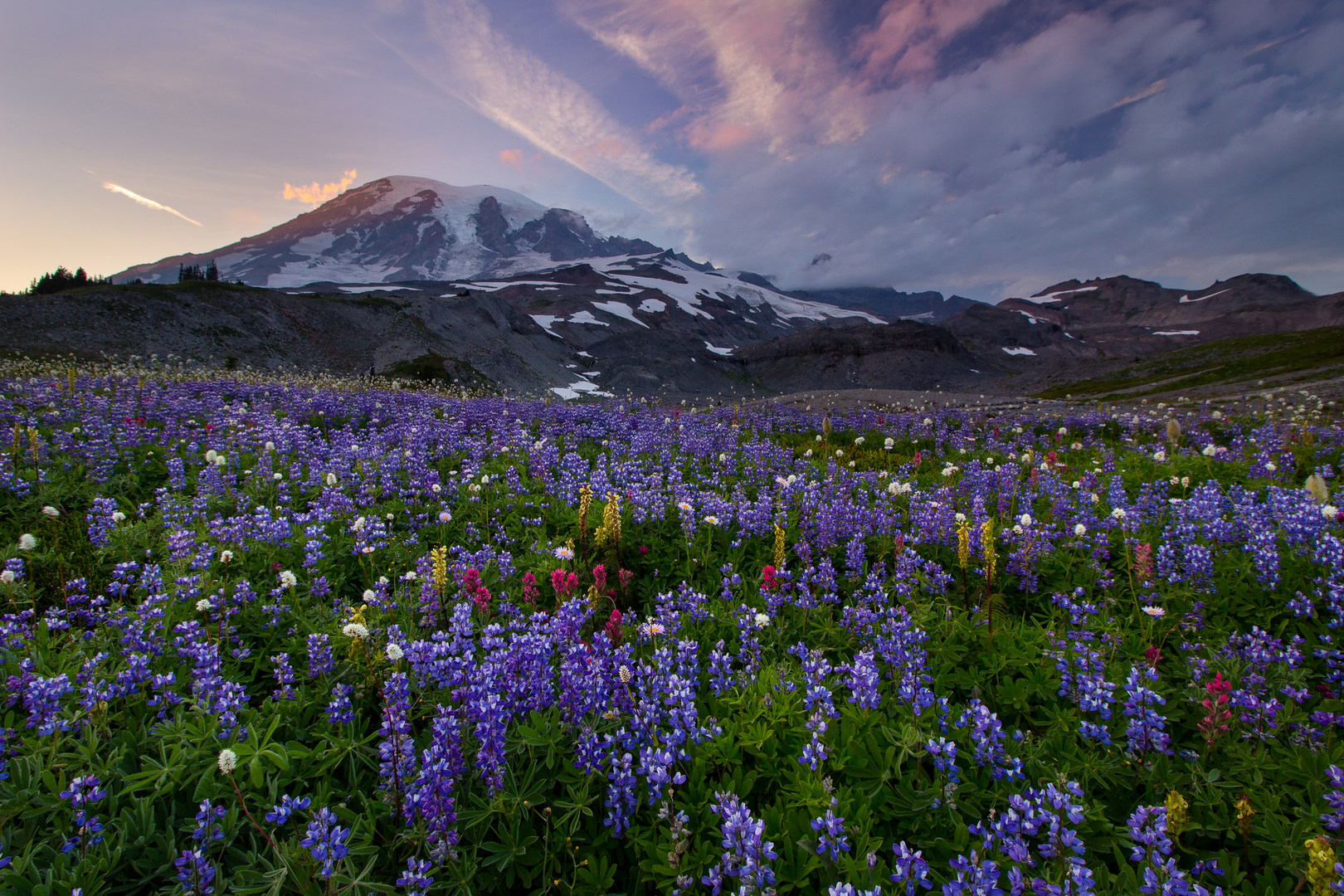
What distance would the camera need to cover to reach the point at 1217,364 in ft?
240

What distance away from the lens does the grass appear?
169 ft

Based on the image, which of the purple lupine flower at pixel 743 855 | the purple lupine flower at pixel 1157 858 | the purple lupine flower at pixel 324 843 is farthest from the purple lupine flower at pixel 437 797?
the purple lupine flower at pixel 1157 858

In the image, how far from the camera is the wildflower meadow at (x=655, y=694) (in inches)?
95.9

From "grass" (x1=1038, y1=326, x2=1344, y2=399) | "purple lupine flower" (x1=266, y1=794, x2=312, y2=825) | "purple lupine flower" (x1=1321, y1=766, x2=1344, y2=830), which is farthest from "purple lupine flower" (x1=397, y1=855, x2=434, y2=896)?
"grass" (x1=1038, y1=326, x2=1344, y2=399)

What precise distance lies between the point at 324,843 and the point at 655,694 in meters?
1.66

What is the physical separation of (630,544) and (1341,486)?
8.98m

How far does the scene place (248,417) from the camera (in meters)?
9.35

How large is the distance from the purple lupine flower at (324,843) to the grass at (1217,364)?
59305 millimetres

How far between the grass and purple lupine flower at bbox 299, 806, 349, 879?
59305mm

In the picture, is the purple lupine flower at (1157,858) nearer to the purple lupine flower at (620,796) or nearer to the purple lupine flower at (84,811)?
the purple lupine flower at (620,796)

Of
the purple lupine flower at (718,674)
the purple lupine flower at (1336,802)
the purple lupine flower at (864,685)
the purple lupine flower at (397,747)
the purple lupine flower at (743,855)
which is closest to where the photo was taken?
the purple lupine flower at (743,855)

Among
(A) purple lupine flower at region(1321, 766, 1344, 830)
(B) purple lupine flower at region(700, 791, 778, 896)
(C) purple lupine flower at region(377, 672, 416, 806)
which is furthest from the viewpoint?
(C) purple lupine flower at region(377, 672, 416, 806)

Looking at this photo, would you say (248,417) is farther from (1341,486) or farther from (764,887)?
(1341,486)

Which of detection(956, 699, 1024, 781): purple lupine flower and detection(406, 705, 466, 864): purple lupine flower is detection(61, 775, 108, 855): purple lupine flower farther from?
detection(956, 699, 1024, 781): purple lupine flower
